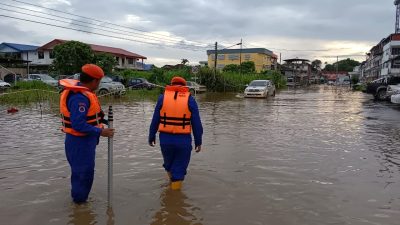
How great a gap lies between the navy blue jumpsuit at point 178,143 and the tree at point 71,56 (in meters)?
39.7

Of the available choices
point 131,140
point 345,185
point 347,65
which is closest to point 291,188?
point 345,185

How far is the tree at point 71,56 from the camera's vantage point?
140ft

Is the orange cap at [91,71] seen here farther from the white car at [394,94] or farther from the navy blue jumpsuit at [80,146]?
the white car at [394,94]

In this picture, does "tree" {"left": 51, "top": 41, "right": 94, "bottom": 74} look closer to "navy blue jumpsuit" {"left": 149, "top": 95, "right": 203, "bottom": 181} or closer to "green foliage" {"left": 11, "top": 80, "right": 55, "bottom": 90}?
"green foliage" {"left": 11, "top": 80, "right": 55, "bottom": 90}

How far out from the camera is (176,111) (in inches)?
207

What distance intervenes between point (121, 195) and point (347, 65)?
561 ft

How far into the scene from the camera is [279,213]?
489 cm

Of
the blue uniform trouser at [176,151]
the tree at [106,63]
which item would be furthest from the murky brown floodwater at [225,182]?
the tree at [106,63]

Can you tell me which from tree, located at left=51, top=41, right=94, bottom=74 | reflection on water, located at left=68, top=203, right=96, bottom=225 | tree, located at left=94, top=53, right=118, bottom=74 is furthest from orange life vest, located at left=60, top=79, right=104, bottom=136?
tree, located at left=51, top=41, right=94, bottom=74

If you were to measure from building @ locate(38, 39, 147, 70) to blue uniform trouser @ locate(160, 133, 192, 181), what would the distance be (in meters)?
52.6

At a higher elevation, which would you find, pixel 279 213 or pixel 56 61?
pixel 56 61

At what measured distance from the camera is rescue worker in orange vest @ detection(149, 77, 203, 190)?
5250 millimetres

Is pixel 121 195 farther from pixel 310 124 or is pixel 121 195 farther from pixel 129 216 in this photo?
pixel 310 124

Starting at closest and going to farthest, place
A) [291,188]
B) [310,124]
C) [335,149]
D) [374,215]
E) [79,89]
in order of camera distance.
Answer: [79,89]
[374,215]
[291,188]
[335,149]
[310,124]
